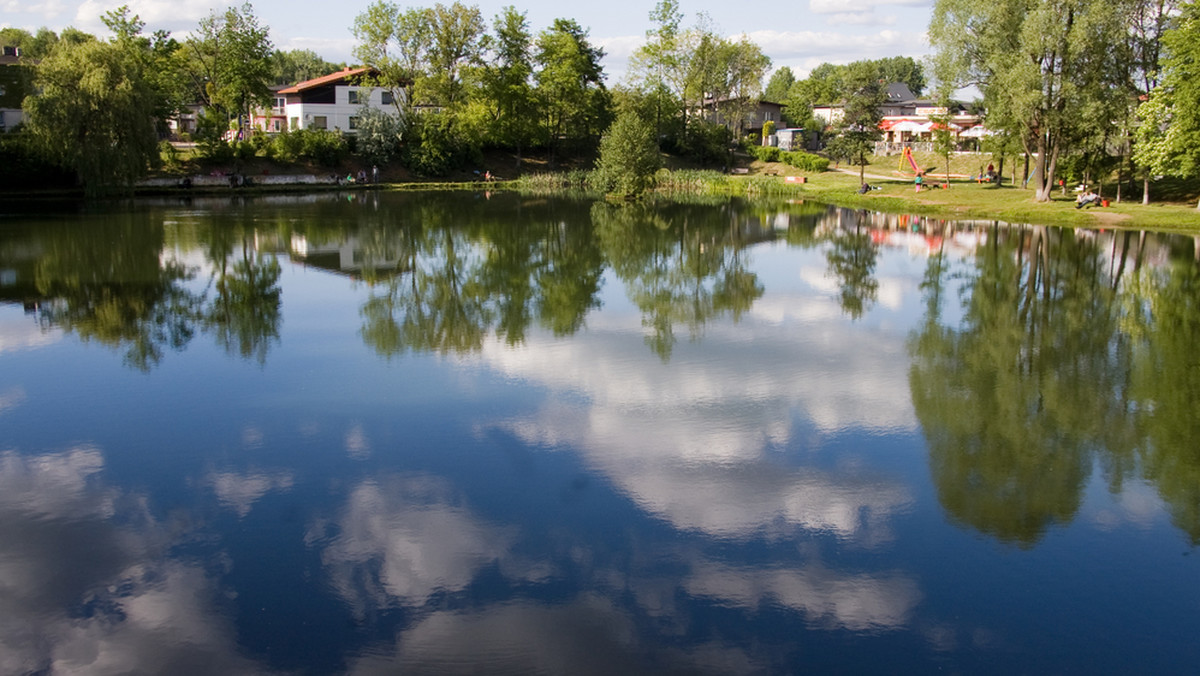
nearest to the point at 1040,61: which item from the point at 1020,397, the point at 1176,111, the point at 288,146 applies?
the point at 1176,111

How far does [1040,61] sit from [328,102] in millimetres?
49088

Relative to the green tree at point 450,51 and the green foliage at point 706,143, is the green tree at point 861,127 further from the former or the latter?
the green tree at point 450,51

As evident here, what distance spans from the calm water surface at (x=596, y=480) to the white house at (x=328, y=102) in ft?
157

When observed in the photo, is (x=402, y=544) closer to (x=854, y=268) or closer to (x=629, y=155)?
(x=854, y=268)

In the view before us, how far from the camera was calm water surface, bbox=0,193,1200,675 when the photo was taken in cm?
712

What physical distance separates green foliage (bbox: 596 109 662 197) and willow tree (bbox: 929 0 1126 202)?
54.0 ft

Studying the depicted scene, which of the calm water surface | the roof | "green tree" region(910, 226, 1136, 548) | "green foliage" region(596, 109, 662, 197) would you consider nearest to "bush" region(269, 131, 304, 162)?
"green foliage" region(596, 109, 662, 197)

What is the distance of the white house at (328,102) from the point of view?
66.1m

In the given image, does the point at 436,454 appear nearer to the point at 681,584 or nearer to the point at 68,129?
the point at 681,584

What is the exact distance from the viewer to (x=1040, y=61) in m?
36.3

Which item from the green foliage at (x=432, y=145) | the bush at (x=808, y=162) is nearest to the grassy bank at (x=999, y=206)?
the bush at (x=808, y=162)

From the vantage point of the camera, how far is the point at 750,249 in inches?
1158

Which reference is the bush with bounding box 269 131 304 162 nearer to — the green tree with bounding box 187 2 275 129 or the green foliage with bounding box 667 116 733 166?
the green tree with bounding box 187 2 275 129

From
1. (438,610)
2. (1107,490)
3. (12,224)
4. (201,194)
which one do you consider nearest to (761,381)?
(1107,490)
